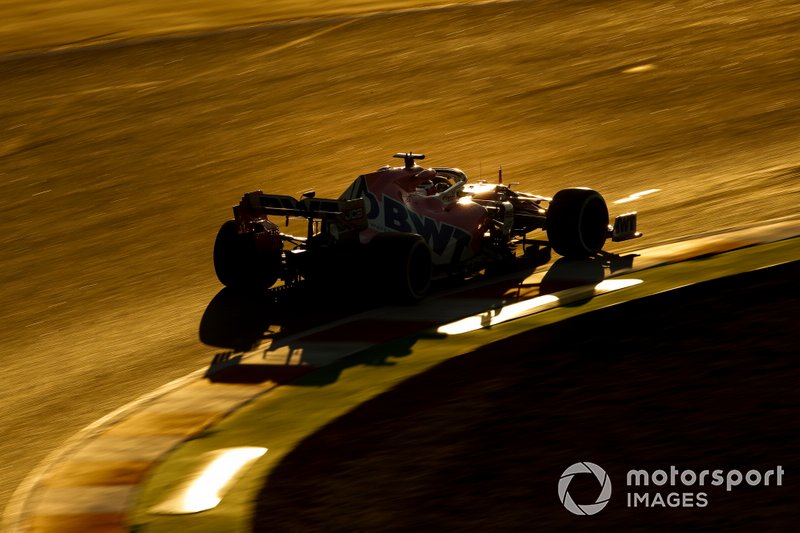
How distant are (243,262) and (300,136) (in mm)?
10015

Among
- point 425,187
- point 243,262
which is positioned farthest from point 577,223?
point 243,262

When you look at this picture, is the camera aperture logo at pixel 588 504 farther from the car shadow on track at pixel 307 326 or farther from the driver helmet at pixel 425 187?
the driver helmet at pixel 425 187

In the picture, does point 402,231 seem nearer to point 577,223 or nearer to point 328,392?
point 577,223

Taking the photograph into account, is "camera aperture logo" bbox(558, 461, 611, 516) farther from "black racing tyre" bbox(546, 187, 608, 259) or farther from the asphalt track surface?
"black racing tyre" bbox(546, 187, 608, 259)

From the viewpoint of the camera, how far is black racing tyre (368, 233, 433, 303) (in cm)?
1171

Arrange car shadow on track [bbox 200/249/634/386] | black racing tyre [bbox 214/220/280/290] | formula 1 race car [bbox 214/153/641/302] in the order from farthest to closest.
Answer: black racing tyre [bbox 214/220/280/290] < formula 1 race car [bbox 214/153/641/302] < car shadow on track [bbox 200/249/634/386]

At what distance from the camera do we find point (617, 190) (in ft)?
55.5

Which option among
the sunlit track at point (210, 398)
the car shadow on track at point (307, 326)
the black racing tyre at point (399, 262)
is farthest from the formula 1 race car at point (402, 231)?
the sunlit track at point (210, 398)

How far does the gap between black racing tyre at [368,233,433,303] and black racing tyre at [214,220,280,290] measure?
1.37 meters

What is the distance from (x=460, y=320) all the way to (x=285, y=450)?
3084mm

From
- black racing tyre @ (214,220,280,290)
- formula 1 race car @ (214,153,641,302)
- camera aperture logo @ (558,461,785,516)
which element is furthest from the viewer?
black racing tyre @ (214,220,280,290)

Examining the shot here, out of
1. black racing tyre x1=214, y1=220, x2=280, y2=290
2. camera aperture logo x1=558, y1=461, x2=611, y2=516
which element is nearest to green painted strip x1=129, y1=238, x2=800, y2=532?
camera aperture logo x1=558, y1=461, x2=611, y2=516

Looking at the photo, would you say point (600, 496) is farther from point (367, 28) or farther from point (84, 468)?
point (367, 28)

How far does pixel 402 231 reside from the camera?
40.8 ft
